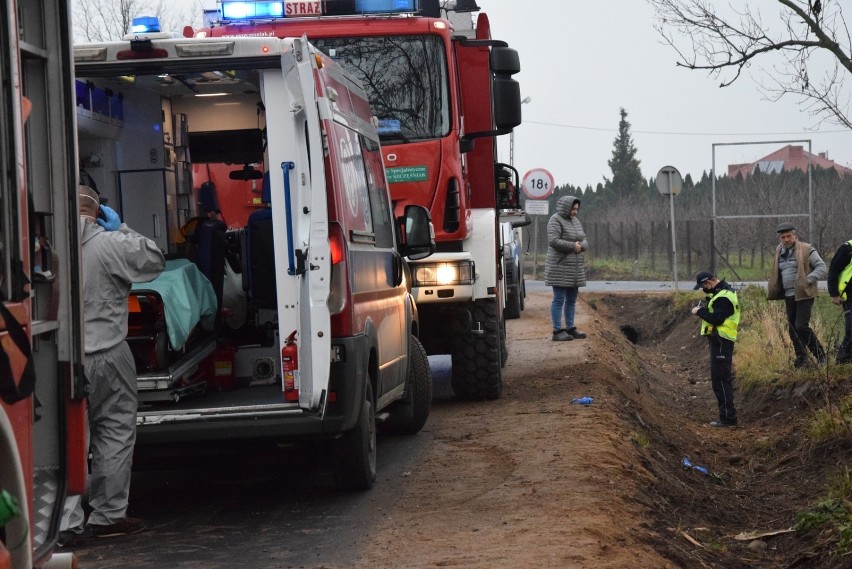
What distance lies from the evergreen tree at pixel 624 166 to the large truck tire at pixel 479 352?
3544 inches

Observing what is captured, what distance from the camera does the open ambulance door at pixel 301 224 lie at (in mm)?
6984

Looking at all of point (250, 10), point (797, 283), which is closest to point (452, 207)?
point (250, 10)

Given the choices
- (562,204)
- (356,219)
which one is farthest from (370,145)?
(562,204)

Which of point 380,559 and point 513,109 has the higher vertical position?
point 513,109

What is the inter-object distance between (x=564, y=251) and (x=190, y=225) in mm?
7906

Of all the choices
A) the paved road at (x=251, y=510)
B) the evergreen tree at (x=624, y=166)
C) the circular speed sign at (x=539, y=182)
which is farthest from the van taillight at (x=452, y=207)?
the evergreen tree at (x=624, y=166)

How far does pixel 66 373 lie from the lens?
429cm

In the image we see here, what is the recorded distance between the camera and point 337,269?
7.13 m

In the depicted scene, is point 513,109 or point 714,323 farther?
point 714,323

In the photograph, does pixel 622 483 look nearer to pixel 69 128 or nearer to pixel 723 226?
pixel 69 128

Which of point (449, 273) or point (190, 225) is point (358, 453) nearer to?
point (190, 225)

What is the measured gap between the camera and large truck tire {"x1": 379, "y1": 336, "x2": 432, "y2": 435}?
10.2 meters

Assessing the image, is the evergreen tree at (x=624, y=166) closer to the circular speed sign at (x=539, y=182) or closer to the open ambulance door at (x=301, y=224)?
the circular speed sign at (x=539, y=182)

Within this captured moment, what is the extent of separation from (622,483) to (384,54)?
4595 millimetres
